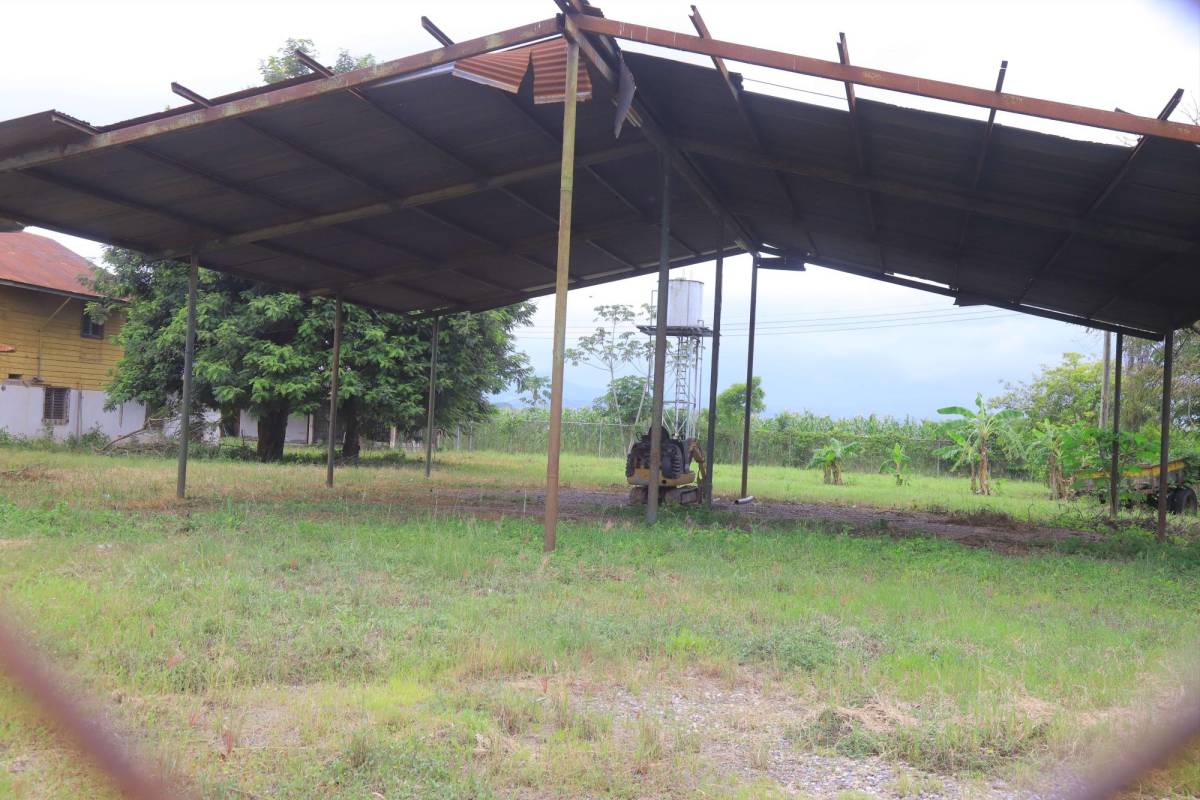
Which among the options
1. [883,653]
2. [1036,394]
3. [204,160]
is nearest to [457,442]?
[1036,394]

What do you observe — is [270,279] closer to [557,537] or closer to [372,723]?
[557,537]

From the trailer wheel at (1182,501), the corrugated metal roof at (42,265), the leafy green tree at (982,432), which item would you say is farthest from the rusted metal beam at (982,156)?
the corrugated metal roof at (42,265)

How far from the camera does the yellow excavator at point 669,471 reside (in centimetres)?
1427

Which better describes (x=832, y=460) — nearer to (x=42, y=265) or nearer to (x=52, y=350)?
(x=52, y=350)

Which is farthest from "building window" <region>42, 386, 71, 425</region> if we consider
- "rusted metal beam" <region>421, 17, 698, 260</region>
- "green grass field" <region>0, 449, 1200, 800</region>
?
"rusted metal beam" <region>421, 17, 698, 260</region>

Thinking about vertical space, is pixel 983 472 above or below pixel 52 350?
below

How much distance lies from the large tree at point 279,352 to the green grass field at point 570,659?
13.2 meters

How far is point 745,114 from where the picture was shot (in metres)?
9.94

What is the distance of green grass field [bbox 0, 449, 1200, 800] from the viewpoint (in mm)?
3635

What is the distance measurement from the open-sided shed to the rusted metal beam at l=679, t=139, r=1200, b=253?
3 cm

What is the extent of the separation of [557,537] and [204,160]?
6.09 m

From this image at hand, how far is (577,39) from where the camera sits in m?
8.51

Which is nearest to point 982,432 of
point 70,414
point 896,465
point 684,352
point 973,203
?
point 896,465

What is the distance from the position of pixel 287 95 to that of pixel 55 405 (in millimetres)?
21169
